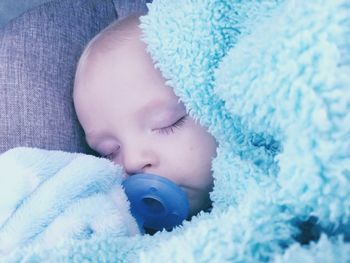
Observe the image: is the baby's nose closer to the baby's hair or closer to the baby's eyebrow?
the baby's eyebrow

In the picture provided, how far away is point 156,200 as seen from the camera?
87 centimetres

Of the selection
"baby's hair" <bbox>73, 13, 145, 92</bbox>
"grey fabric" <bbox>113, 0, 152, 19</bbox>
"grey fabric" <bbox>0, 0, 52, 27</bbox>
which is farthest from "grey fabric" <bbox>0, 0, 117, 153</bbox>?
"grey fabric" <bbox>0, 0, 52, 27</bbox>

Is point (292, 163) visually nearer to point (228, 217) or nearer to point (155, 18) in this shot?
point (228, 217)

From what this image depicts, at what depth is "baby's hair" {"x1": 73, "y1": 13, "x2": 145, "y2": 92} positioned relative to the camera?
3.20ft

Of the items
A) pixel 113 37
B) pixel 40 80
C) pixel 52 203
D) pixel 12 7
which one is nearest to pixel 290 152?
pixel 52 203

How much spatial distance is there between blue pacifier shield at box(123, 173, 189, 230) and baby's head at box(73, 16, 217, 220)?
0.04m

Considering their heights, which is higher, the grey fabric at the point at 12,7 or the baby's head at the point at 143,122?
the baby's head at the point at 143,122

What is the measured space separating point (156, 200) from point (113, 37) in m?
0.34

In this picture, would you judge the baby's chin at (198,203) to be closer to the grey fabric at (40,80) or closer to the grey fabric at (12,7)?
the grey fabric at (40,80)

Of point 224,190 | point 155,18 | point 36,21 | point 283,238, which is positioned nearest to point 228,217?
point 283,238

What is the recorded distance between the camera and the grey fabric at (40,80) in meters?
1.01

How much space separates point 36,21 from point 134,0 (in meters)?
0.32

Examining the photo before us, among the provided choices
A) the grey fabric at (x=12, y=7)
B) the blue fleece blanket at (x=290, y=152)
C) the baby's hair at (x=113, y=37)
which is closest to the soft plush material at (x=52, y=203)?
the blue fleece blanket at (x=290, y=152)

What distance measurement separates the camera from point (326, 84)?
0.48m
